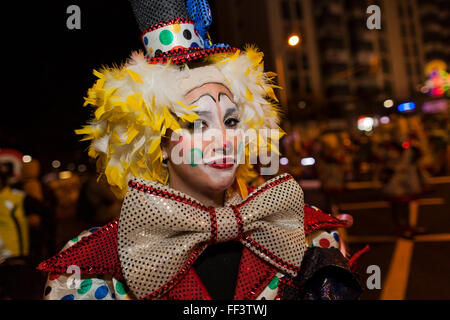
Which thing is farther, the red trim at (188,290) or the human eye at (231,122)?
the human eye at (231,122)

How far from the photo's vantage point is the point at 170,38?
1395 millimetres

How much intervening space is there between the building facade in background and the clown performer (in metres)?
29.8

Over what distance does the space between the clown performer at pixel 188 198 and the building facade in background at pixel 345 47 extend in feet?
97.6

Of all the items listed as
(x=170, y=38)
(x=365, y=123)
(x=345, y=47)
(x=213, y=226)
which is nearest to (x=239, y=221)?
(x=213, y=226)

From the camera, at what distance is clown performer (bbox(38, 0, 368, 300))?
3.72 feet

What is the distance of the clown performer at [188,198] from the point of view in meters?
1.13

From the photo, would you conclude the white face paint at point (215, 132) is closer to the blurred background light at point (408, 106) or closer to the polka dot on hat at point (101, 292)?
the polka dot on hat at point (101, 292)

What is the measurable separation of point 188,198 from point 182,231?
0.37 feet

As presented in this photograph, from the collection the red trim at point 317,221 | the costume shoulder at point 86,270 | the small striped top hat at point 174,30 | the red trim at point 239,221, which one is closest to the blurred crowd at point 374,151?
the red trim at point 317,221

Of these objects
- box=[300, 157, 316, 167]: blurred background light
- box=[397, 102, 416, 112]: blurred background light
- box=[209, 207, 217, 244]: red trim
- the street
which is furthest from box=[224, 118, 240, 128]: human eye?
box=[397, 102, 416, 112]: blurred background light

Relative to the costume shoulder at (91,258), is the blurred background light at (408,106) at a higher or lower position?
higher

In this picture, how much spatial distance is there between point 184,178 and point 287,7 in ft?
129

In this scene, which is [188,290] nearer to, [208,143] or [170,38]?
[208,143]

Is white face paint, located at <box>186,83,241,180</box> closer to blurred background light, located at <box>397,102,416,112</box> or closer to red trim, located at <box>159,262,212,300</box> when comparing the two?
red trim, located at <box>159,262,212,300</box>
